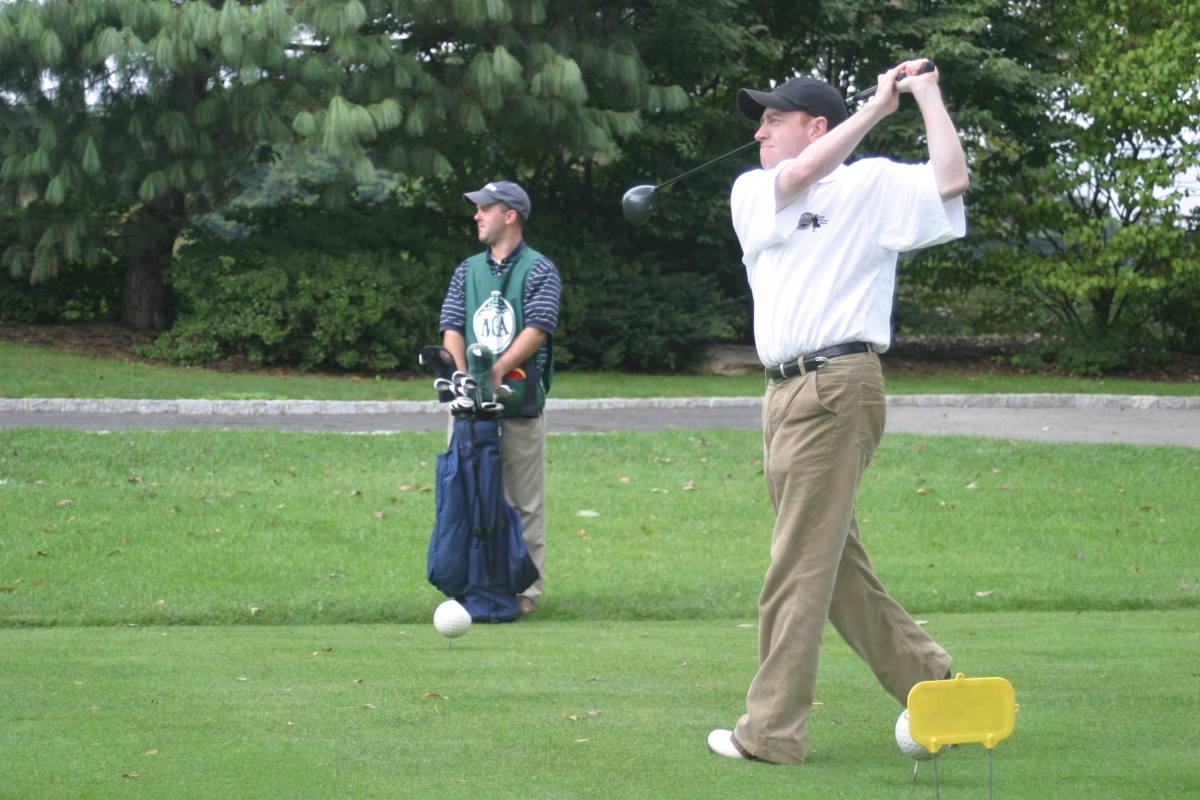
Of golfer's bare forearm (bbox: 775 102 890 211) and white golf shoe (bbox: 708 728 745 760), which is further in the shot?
white golf shoe (bbox: 708 728 745 760)

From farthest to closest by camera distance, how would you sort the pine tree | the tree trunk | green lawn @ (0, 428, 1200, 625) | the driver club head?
the tree trunk < the pine tree < green lawn @ (0, 428, 1200, 625) < the driver club head

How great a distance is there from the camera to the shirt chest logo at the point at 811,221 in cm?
386

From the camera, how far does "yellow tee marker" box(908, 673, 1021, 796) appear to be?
9.95ft

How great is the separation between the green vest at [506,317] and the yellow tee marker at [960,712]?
4044 millimetres

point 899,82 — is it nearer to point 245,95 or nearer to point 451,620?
point 451,620

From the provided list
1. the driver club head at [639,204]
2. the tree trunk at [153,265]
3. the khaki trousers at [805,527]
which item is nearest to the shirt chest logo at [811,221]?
the khaki trousers at [805,527]

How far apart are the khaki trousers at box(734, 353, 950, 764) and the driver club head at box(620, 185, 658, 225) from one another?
128cm

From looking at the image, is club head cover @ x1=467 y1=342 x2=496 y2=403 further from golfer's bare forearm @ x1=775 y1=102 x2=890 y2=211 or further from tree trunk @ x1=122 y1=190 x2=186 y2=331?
tree trunk @ x1=122 y1=190 x2=186 y2=331

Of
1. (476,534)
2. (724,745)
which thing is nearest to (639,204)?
(724,745)

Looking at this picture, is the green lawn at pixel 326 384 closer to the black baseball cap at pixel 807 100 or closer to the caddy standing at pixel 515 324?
the caddy standing at pixel 515 324

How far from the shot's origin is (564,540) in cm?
930

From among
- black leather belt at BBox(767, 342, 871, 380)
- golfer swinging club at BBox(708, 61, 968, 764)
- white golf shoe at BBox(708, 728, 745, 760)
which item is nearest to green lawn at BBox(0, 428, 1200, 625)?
white golf shoe at BBox(708, 728, 745, 760)

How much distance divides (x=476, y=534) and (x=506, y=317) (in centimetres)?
114

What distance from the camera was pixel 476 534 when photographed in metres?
6.68
